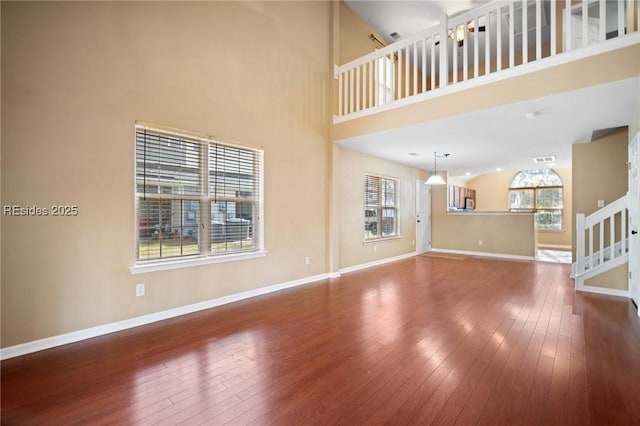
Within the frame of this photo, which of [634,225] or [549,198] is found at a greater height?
[549,198]

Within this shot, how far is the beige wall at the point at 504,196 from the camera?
9344mm

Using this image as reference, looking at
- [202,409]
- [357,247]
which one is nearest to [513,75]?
[357,247]

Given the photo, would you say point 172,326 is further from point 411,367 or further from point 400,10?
point 400,10

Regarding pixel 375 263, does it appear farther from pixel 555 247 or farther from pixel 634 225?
pixel 555 247

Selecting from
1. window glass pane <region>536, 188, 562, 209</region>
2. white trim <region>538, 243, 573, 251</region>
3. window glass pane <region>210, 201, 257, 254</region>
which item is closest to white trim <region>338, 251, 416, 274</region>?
window glass pane <region>210, 201, 257, 254</region>

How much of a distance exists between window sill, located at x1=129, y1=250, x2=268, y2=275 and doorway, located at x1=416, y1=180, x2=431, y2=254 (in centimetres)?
534

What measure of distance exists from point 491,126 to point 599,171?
2.40 metres

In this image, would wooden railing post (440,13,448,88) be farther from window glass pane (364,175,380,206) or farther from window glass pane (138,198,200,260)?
window glass pane (138,198,200,260)

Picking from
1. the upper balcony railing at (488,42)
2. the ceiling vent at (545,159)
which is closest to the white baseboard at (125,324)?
the upper balcony railing at (488,42)

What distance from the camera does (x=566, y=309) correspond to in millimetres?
3535

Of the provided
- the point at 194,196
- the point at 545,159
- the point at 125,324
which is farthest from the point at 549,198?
the point at 125,324

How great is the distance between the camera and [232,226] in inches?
154

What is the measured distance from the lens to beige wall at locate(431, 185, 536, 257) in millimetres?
7233

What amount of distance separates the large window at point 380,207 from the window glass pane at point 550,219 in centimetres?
591
